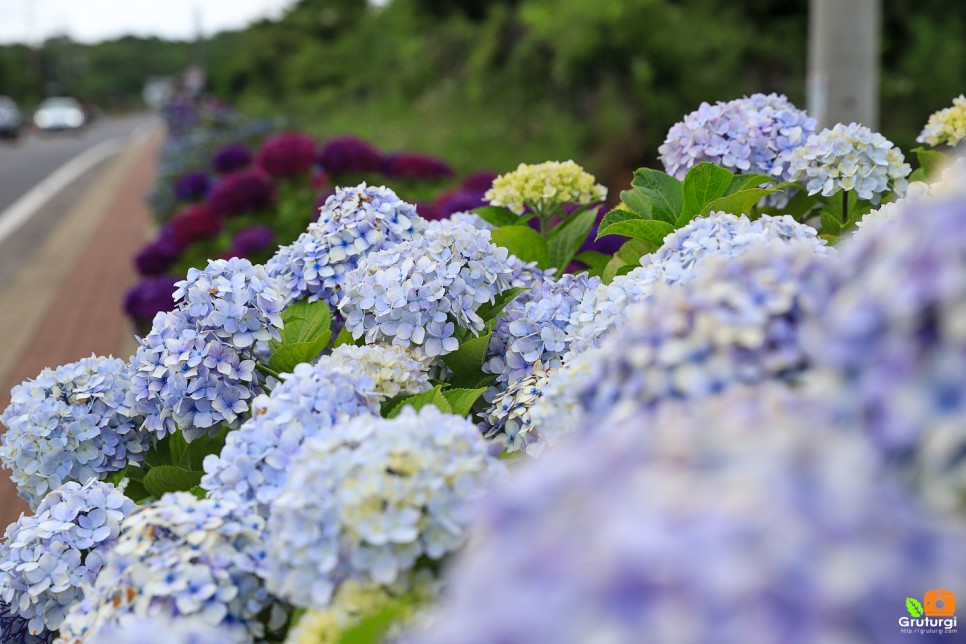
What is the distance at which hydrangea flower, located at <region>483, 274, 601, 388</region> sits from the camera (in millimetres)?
1855

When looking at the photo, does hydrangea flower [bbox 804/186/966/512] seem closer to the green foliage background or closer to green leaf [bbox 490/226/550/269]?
green leaf [bbox 490/226/550/269]

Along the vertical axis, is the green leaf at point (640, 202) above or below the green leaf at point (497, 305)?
above

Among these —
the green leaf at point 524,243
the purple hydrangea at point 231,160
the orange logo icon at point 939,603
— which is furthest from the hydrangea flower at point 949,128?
the purple hydrangea at point 231,160

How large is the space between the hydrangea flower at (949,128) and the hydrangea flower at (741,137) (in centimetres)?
29

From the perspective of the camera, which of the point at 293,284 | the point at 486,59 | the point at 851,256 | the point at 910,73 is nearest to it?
the point at 851,256

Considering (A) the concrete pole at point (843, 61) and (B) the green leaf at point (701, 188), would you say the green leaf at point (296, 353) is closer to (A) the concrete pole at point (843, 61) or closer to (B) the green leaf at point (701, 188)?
(B) the green leaf at point (701, 188)

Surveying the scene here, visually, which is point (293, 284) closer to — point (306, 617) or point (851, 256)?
point (306, 617)

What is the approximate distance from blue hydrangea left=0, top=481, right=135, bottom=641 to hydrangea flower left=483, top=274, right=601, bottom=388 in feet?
2.23

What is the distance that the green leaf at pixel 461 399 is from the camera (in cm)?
169

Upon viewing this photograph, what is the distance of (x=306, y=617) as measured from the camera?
44.9 inches

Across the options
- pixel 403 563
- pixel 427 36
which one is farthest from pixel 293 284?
pixel 427 36

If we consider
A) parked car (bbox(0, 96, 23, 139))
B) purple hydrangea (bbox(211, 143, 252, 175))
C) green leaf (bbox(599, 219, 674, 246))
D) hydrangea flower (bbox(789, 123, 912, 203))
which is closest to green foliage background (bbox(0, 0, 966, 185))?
purple hydrangea (bbox(211, 143, 252, 175))

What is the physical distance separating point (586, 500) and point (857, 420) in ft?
0.76

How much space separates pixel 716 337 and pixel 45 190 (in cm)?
2082
